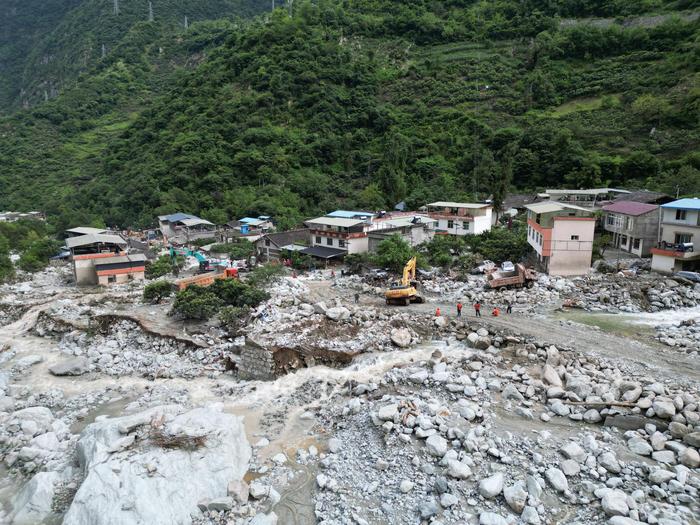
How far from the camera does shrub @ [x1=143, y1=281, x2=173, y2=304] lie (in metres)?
26.6

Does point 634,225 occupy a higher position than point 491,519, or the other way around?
point 634,225

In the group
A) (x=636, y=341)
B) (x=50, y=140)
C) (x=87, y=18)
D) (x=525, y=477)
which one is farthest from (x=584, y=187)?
(x=87, y=18)

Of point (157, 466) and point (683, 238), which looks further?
point (683, 238)

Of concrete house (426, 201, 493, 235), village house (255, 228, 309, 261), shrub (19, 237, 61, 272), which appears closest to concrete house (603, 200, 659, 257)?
concrete house (426, 201, 493, 235)

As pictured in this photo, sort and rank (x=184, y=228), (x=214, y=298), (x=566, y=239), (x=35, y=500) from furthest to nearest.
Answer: (x=184, y=228)
(x=566, y=239)
(x=214, y=298)
(x=35, y=500)

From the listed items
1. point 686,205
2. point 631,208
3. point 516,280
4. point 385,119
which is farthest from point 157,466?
point 385,119

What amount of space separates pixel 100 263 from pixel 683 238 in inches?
1510

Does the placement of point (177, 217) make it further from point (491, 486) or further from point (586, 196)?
point (491, 486)

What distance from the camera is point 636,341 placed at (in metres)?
18.7

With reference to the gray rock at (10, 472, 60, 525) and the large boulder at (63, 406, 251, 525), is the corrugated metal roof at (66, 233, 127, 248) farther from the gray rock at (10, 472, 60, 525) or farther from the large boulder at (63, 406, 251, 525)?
the gray rock at (10, 472, 60, 525)

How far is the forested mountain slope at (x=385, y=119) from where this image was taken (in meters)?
53.4

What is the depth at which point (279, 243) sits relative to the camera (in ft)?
123

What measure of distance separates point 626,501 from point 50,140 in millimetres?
106010

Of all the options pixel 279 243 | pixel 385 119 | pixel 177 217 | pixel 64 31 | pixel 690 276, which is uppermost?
pixel 64 31
